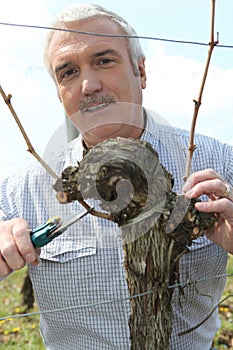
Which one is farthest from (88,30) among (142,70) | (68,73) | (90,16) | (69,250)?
(69,250)

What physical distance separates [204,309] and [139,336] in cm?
55

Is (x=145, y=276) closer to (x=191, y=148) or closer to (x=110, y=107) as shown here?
(x=191, y=148)

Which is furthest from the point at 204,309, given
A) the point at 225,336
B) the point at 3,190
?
the point at 225,336

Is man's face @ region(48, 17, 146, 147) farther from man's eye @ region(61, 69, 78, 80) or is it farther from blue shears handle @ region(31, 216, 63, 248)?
Answer: blue shears handle @ region(31, 216, 63, 248)

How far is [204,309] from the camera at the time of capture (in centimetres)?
181

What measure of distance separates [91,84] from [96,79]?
0.03 metres

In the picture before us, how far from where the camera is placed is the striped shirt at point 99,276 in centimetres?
175

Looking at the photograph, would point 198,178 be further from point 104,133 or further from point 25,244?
Answer: point 104,133


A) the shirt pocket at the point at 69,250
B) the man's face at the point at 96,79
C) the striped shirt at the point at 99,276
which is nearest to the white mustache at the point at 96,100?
the man's face at the point at 96,79

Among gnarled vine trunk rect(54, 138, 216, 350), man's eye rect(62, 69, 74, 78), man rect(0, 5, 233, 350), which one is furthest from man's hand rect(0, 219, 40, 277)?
man's eye rect(62, 69, 74, 78)

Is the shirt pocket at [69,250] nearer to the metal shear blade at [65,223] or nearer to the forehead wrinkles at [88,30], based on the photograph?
the metal shear blade at [65,223]

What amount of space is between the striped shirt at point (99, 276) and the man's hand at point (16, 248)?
1.22 feet

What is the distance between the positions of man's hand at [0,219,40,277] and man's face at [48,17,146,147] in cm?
51

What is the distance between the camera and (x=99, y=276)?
Result: 180cm
